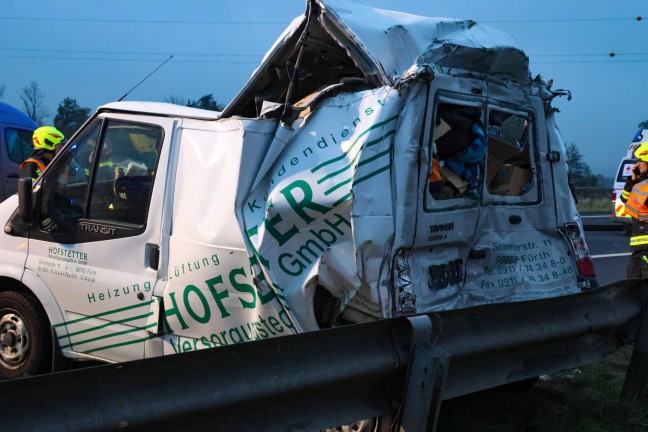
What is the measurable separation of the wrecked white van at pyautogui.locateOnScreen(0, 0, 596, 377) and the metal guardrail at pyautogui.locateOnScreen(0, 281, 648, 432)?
49cm

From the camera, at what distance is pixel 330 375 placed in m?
2.80

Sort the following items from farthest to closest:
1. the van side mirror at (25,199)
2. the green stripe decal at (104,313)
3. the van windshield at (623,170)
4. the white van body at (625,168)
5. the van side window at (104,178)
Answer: the van windshield at (623,170)
the white van body at (625,168)
the van side mirror at (25,199)
the van side window at (104,178)
the green stripe decal at (104,313)

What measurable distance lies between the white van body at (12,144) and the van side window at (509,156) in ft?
27.2

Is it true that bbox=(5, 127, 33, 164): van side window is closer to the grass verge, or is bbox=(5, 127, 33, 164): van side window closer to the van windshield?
the grass verge

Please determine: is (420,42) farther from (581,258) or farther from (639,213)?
(639,213)

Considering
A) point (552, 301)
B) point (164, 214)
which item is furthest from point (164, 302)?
point (552, 301)

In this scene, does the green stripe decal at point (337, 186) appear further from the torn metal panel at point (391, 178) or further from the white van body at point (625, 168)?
the white van body at point (625, 168)

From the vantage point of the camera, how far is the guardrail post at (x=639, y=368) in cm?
427

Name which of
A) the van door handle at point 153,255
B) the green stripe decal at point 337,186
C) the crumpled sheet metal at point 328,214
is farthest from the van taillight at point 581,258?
the van door handle at point 153,255

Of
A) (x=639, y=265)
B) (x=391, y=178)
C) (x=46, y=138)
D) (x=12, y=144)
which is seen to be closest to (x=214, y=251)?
(x=391, y=178)

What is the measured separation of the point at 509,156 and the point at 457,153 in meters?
0.84

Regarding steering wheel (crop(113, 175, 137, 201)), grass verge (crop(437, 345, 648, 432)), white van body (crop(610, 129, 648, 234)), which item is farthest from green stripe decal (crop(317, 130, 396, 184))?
white van body (crop(610, 129, 648, 234))

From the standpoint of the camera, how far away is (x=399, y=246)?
376 cm

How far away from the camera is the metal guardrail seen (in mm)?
2197
